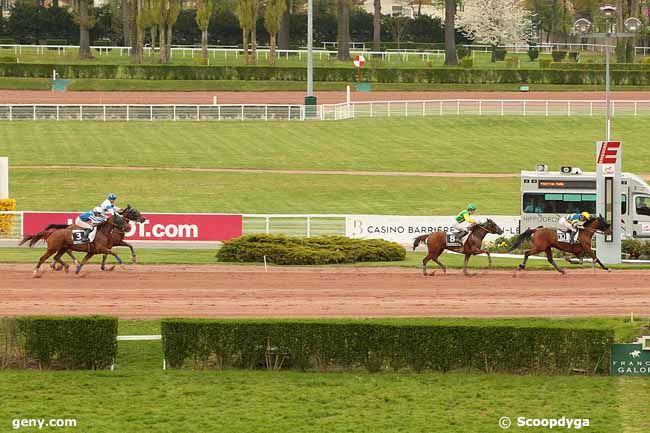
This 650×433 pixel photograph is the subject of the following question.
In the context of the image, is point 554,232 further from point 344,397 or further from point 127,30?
point 127,30

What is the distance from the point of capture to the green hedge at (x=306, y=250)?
29203 mm

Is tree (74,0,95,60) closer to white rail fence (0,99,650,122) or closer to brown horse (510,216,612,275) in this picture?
white rail fence (0,99,650,122)

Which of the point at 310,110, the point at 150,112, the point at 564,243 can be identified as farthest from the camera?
the point at 310,110

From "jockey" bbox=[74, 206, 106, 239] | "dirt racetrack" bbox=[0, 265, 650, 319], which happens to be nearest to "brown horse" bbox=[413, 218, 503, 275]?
"dirt racetrack" bbox=[0, 265, 650, 319]

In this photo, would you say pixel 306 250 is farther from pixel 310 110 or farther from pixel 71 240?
pixel 310 110

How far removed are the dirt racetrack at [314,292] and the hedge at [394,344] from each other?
3.78 metres

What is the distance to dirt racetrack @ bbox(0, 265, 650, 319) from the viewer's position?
23.4m

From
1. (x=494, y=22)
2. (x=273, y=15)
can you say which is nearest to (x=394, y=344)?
(x=273, y=15)

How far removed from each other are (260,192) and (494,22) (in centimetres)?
6273

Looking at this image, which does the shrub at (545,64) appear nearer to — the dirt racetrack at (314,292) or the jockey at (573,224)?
the dirt racetrack at (314,292)

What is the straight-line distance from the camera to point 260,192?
43000mm

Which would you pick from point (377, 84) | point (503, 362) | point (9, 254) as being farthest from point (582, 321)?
point (377, 84)

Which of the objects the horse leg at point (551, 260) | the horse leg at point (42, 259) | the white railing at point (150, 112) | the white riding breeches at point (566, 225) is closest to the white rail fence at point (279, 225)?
the horse leg at point (42, 259)

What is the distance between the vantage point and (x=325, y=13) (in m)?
103
